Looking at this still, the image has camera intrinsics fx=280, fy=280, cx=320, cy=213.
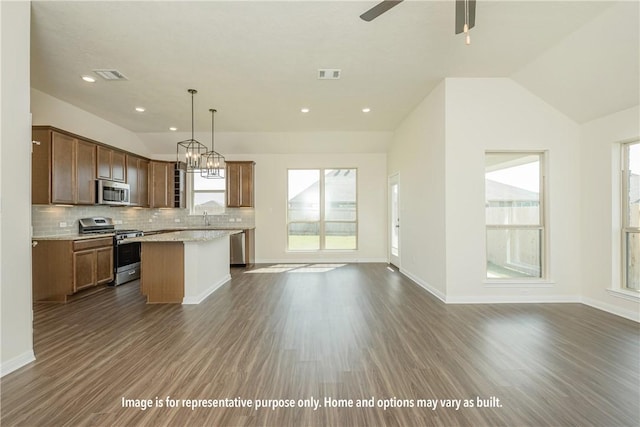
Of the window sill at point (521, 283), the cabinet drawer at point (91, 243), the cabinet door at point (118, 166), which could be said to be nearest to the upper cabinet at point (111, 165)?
the cabinet door at point (118, 166)

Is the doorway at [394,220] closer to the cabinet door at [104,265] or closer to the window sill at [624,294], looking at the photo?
the window sill at [624,294]

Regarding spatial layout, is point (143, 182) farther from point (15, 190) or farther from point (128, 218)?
point (15, 190)

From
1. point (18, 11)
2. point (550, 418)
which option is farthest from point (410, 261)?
point (18, 11)

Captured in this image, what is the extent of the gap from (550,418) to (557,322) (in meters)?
2.00

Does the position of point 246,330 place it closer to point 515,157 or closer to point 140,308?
point 140,308

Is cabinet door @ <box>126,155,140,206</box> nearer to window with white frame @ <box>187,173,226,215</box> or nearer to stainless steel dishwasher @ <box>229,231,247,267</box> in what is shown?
window with white frame @ <box>187,173,226,215</box>

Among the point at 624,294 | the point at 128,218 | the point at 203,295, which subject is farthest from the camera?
the point at 128,218

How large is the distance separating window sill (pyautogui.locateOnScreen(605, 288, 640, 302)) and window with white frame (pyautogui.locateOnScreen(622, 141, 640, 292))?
0.13 m

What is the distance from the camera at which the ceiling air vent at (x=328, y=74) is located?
144 inches

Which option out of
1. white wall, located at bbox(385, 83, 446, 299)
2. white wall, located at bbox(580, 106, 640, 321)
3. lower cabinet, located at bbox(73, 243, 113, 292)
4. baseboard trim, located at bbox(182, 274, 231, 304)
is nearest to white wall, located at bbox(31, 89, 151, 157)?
lower cabinet, located at bbox(73, 243, 113, 292)

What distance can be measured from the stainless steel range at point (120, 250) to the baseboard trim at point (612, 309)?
7.04 meters

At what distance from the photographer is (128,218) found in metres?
6.28

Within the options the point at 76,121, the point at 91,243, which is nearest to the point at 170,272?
the point at 91,243

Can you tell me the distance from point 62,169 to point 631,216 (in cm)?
786
